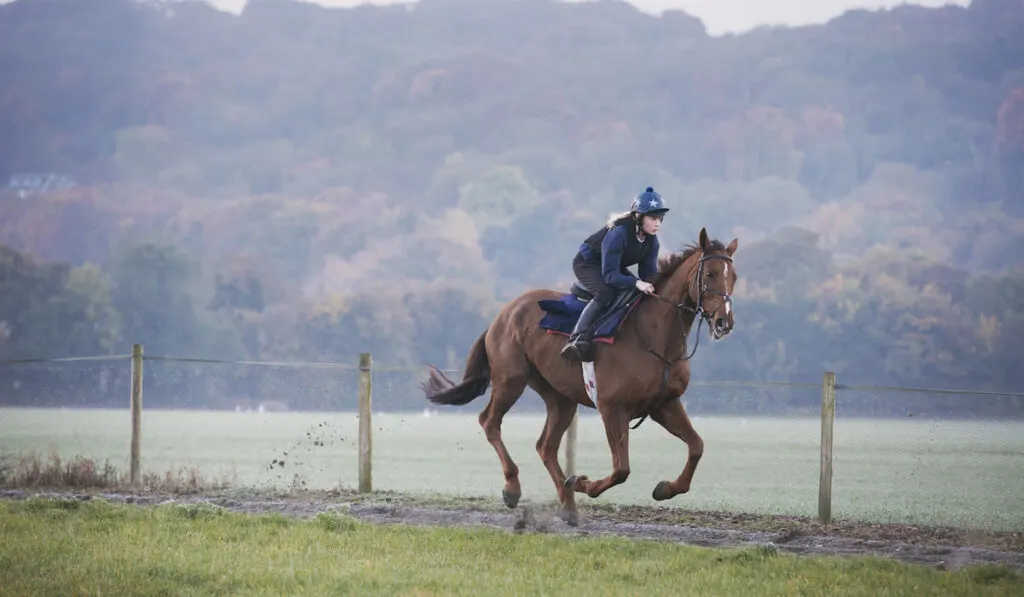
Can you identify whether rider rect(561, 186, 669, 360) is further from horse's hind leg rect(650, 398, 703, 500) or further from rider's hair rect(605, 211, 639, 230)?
horse's hind leg rect(650, 398, 703, 500)

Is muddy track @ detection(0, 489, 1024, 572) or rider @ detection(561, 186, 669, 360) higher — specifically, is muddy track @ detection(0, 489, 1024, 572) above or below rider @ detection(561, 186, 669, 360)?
below

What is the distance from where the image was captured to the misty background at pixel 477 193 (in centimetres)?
9962

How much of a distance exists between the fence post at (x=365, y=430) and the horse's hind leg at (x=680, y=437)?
5.31m

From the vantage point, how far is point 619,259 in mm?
11719

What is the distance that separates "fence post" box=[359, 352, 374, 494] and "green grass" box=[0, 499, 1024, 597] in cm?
426

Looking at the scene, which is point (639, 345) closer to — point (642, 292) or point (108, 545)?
point (642, 292)

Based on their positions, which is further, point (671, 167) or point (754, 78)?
point (754, 78)

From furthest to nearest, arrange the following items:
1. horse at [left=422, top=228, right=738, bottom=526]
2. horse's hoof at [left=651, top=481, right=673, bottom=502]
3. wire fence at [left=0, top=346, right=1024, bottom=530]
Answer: wire fence at [left=0, top=346, right=1024, bottom=530]
horse's hoof at [left=651, top=481, right=673, bottom=502]
horse at [left=422, top=228, right=738, bottom=526]

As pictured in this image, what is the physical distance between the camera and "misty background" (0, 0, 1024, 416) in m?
99.6

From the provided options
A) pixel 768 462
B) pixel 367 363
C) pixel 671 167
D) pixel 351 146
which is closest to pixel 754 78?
pixel 671 167

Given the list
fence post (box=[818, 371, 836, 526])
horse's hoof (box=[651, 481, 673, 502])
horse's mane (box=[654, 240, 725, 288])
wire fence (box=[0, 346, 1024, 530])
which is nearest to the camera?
horse's hoof (box=[651, 481, 673, 502])

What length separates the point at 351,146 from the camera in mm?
168875

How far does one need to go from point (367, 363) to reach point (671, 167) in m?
139

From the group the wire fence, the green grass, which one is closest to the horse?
the green grass
